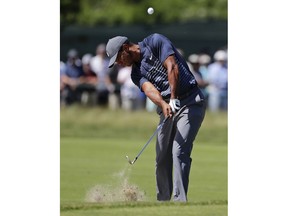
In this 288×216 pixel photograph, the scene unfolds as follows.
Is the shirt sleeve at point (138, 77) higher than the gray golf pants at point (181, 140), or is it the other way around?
the shirt sleeve at point (138, 77)

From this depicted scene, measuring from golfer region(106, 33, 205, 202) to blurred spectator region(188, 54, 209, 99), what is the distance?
14108mm

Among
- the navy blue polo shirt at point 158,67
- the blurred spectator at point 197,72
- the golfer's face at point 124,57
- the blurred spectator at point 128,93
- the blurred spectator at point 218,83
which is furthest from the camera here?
the blurred spectator at point 128,93

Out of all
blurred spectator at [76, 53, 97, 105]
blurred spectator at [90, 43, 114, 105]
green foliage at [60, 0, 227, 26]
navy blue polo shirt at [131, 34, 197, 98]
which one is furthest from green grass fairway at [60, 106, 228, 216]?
green foliage at [60, 0, 227, 26]

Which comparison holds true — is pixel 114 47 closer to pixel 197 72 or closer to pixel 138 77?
pixel 138 77

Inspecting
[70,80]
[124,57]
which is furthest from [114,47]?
[70,80]

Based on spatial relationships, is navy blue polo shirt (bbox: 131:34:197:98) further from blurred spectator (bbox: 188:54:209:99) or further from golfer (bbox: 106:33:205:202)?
blurred spectator (bbox: 188:54:209:99)

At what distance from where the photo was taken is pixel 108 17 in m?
42.1

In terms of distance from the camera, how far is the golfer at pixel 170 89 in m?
12.1

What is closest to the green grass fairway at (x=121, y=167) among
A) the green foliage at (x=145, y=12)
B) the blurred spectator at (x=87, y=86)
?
the blurred spectator at (x=87, y=86)

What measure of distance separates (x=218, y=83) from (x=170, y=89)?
1571 cm

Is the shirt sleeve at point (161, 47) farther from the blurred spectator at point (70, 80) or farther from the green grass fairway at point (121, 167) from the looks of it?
the blurred spectator at point (70, 80)

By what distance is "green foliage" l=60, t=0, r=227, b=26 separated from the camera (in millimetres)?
39500
